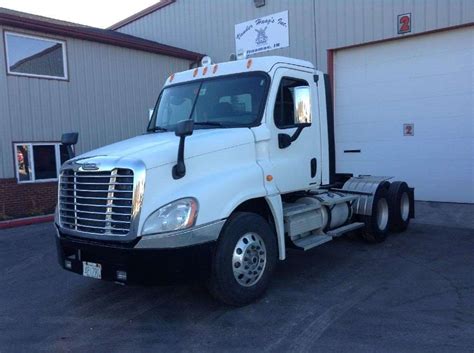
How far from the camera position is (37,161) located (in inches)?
504

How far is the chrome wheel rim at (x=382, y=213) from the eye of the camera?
8.08 meters

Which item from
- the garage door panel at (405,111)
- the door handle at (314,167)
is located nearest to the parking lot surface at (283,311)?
the door handle at (314,167)

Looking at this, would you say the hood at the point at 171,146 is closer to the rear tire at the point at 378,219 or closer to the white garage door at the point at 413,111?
the rear tire at the point at 378,219

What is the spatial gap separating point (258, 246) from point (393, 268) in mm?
2396

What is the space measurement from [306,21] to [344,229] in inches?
339

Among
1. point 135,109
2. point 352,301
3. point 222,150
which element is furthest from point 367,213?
point 135,109

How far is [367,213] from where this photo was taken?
763 cm

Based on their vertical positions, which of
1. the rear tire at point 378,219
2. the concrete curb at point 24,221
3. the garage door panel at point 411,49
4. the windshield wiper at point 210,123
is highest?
the garage door panel at point 411,49

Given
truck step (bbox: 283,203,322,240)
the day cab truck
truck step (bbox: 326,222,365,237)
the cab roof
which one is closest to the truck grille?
the day cab truck

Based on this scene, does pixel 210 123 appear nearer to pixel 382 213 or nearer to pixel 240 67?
pixel 240 67

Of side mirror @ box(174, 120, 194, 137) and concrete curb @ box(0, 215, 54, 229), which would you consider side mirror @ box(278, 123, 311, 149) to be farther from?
concrete curb @ box(0, 215, 54, 229)

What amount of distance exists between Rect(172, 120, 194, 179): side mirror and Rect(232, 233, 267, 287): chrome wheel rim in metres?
0.98

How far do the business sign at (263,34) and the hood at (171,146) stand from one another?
31.3ft

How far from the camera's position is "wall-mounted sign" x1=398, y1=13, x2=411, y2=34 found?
11.5 metres
